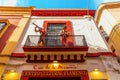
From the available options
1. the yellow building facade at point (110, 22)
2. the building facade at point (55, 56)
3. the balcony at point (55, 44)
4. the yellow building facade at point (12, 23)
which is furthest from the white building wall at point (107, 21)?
the yellow building facade at point (12, 23)

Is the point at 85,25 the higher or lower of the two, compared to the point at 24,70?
higher

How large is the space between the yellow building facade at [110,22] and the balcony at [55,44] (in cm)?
259

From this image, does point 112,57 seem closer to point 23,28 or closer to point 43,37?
point 43,37

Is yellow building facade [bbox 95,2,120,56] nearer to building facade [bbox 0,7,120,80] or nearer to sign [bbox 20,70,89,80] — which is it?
building facade [bbox 0,7,120,80]

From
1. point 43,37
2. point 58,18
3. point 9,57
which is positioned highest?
point 58,18

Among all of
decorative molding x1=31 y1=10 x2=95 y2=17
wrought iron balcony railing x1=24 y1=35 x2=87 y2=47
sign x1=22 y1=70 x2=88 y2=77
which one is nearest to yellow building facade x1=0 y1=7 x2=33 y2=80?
decorative molding x1=31 y1=10 x2=95 y2=17

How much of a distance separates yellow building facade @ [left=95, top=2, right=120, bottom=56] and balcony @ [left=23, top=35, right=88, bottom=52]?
2.59 m

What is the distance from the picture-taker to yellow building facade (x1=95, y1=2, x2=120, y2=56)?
1579 centimetres

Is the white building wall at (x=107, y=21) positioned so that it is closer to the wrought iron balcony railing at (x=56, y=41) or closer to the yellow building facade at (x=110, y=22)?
the yellow building facade at (x=110, y=22)

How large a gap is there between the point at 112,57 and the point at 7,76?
4.96 meters

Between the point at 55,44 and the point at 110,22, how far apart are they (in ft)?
16.8

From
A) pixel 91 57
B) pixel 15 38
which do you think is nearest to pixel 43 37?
pixel 15 38

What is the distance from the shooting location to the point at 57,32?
1672cm

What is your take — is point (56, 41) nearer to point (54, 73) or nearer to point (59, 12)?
point (54, 73)
